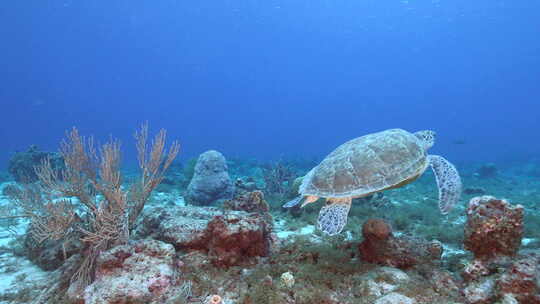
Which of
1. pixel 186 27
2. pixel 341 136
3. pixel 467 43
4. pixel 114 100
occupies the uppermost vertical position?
pixel 186 27

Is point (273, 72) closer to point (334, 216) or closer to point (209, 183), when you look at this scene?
point (209, 183)

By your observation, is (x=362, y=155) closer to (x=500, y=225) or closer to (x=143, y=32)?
(x=500, y=225)

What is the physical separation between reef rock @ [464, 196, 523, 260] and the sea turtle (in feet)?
2.26

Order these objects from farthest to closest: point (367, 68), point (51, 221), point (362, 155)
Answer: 1. point (367, 68)
2. point (362, 155)
3. point (51, 221)

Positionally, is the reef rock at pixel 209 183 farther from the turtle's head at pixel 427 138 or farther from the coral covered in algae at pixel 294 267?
the turtle's head at pixel 427 138

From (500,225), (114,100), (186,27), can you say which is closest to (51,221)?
(500,225)

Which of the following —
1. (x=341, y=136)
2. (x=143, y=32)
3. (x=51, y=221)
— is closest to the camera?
(x=51, y=221)

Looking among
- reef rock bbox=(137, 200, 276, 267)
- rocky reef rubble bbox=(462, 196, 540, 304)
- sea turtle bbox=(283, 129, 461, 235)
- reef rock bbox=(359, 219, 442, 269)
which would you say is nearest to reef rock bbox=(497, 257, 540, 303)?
rocky reef rubble bbox=(462, 196, 540, 304)

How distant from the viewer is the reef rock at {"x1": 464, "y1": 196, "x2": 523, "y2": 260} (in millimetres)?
3447

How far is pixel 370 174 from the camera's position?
4680 millimetres

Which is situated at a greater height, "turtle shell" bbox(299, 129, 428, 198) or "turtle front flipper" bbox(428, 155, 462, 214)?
"turtle shell" bbox(299, 129, 428, 198)

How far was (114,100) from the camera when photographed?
140375mm

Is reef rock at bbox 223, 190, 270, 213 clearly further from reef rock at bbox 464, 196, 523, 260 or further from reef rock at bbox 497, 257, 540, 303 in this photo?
reef rock at bbox 497, 257, 540, 303

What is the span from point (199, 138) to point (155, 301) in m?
140
